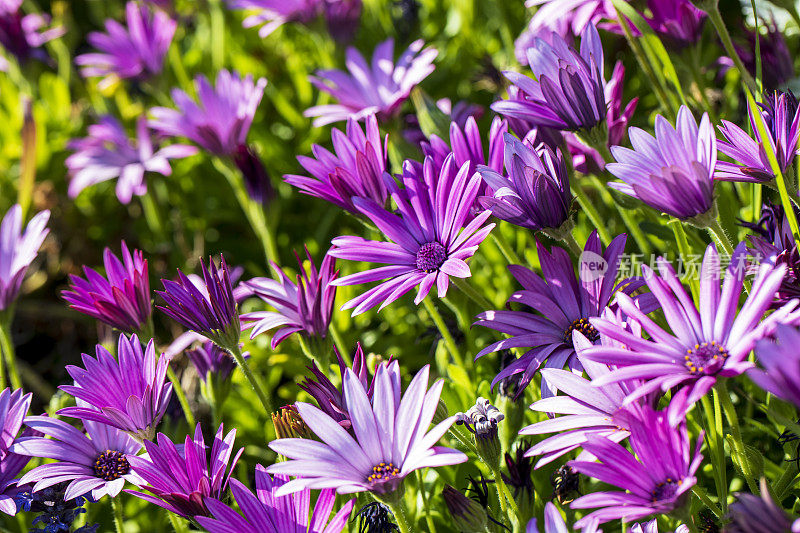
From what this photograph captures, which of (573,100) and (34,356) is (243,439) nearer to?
(573,100)

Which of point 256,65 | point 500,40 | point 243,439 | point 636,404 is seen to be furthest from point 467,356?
point 256,65

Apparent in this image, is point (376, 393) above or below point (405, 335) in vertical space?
above

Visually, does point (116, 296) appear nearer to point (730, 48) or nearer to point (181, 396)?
point (181, 396)

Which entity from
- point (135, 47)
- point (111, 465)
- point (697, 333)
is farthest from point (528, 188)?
point (135, 47)

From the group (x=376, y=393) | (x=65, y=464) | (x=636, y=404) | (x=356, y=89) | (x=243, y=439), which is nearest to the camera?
(x=636, y=404)

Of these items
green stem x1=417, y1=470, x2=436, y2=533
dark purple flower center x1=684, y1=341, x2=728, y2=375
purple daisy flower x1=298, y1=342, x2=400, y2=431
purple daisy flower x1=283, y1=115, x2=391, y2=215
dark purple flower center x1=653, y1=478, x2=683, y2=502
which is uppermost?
purple daisy flower x1=283, y1=115, x2=391, y2=215

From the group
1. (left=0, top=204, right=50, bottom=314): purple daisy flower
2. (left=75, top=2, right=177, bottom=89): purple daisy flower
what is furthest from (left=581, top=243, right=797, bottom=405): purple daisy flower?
(left=75, top=2, right=177, bottom=89): purple daisy flower

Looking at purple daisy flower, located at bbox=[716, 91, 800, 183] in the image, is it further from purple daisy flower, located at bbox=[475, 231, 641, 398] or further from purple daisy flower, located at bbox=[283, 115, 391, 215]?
purple daisy flower, located at bbox=[283, 115, 391, 215]
